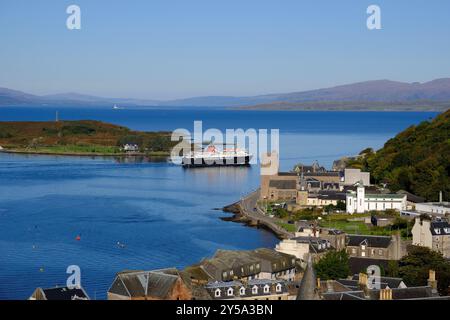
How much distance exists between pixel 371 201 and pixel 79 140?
116 feet

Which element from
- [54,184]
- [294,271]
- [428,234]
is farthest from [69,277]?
[54,184]

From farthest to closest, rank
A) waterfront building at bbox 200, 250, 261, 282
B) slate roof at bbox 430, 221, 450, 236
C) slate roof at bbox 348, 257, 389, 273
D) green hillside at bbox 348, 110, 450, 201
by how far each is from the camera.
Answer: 1. green hillside at bbox 348, 110, 450, 201
2. slate roof at bbox 430, 221, 450, 236
3. slate roof at bbox 348, 257, 389, 273
4. waterfront building at bbox 200, 250, 261, 282

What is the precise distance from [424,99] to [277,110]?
31.9m

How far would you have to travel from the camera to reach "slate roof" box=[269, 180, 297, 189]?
2477 cm

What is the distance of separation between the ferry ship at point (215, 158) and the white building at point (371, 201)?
21104 millimetres

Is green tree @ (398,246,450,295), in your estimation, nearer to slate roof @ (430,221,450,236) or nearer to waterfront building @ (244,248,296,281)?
slate roof @ (430,221,450,236)

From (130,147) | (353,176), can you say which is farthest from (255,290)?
(130,147)

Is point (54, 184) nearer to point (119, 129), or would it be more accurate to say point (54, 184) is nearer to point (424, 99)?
point (119, 129)

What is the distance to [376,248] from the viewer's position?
48.4 feet

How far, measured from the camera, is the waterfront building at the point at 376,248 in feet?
48.2

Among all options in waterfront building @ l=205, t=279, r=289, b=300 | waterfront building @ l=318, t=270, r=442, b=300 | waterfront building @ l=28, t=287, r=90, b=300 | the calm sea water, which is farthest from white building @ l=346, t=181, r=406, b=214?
waterfront building @ l=28, t=287, r=90, b=300

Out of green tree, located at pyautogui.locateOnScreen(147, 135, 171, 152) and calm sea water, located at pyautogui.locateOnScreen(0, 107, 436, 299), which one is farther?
green tree, located at pyautogui.locateOnScreen(147, 135, 171, 152)

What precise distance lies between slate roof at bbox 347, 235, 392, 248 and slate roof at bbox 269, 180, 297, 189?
30.5 feet
